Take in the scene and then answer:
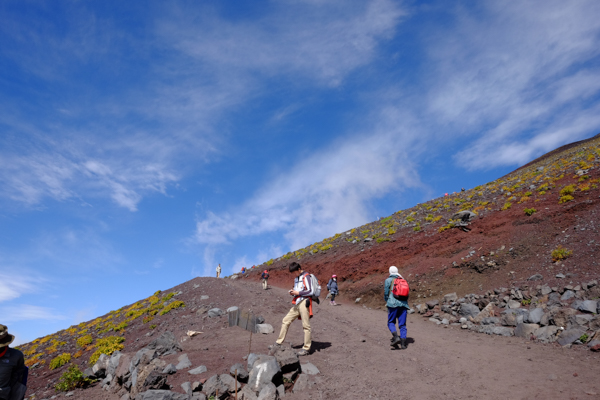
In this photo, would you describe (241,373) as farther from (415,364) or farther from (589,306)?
(589,306)

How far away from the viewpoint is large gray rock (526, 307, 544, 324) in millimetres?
9164

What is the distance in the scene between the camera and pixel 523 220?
18.0 metres

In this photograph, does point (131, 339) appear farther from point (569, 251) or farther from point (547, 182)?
point (547, 182)

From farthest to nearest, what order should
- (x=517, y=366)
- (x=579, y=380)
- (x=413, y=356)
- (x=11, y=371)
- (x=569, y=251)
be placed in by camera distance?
(x=569, y=251) → (x=413, y=356) → (x=517, y=366) → (x=579, y=380) → (x=11, y=371)

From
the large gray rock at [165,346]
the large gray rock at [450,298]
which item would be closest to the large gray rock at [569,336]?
the large gray rock at [450,298]

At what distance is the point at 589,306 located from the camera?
8703 mm

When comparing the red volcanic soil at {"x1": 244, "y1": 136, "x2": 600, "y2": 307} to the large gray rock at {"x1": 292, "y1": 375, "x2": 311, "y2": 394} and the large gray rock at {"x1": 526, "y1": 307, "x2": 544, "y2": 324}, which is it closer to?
the large gray rock at {"x1": 526, "y1": 307, "x2": 544, "y2": 324}

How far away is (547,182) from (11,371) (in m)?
28.9

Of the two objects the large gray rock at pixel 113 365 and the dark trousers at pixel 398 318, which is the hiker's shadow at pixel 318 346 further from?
the large gray rock at pixel 113 365

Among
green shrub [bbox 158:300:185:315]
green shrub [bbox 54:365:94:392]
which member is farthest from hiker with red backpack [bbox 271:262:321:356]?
green shrub [bbox 158:300:185:315]

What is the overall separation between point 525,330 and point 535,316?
69 cm

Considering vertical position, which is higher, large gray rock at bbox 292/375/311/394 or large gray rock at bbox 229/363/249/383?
large gray rock at bbox 229/363/249/383

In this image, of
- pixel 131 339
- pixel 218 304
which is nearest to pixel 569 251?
pixel 218 304

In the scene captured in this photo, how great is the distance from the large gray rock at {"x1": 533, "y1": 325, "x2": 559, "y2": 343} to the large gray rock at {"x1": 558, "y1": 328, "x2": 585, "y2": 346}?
0.76 ft
